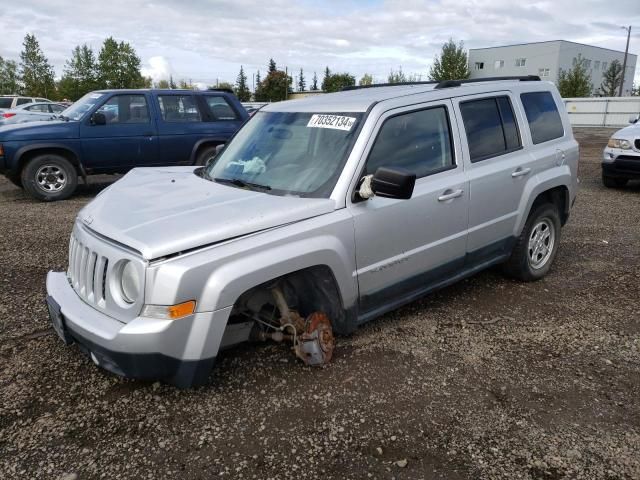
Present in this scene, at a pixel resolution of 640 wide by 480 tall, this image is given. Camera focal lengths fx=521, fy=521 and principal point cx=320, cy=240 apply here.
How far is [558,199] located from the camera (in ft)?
16.4

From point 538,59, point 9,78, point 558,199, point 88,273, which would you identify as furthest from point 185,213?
point 538,59

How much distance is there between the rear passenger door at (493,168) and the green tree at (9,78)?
64.6m

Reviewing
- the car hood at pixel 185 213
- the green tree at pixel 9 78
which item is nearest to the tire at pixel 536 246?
the car hood at pixel 185 213

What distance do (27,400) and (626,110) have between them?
109 feet

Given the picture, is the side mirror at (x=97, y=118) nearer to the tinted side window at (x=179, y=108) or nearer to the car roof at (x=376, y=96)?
the tinted side window at (x=179, y=108)

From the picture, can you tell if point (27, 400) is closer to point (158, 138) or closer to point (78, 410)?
point (78, 410)

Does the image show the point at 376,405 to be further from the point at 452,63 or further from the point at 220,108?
the point at 452,63

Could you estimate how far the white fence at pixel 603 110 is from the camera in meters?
29.2

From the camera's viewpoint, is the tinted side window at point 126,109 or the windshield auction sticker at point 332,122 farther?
the tinted side window at point 126,109

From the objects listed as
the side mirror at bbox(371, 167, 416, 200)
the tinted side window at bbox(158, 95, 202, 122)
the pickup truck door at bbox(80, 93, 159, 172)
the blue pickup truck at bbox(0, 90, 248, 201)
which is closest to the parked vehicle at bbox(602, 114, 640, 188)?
the blue pickup truck at bbox(0, 90, 248, 201)

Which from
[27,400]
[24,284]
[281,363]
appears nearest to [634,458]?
[281,363]

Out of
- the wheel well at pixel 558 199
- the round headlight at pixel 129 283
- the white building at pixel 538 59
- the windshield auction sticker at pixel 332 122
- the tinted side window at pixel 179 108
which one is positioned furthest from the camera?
the white building at pixel 538 59

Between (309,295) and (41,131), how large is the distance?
278 inches

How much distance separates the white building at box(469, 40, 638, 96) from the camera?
66.0 meters
